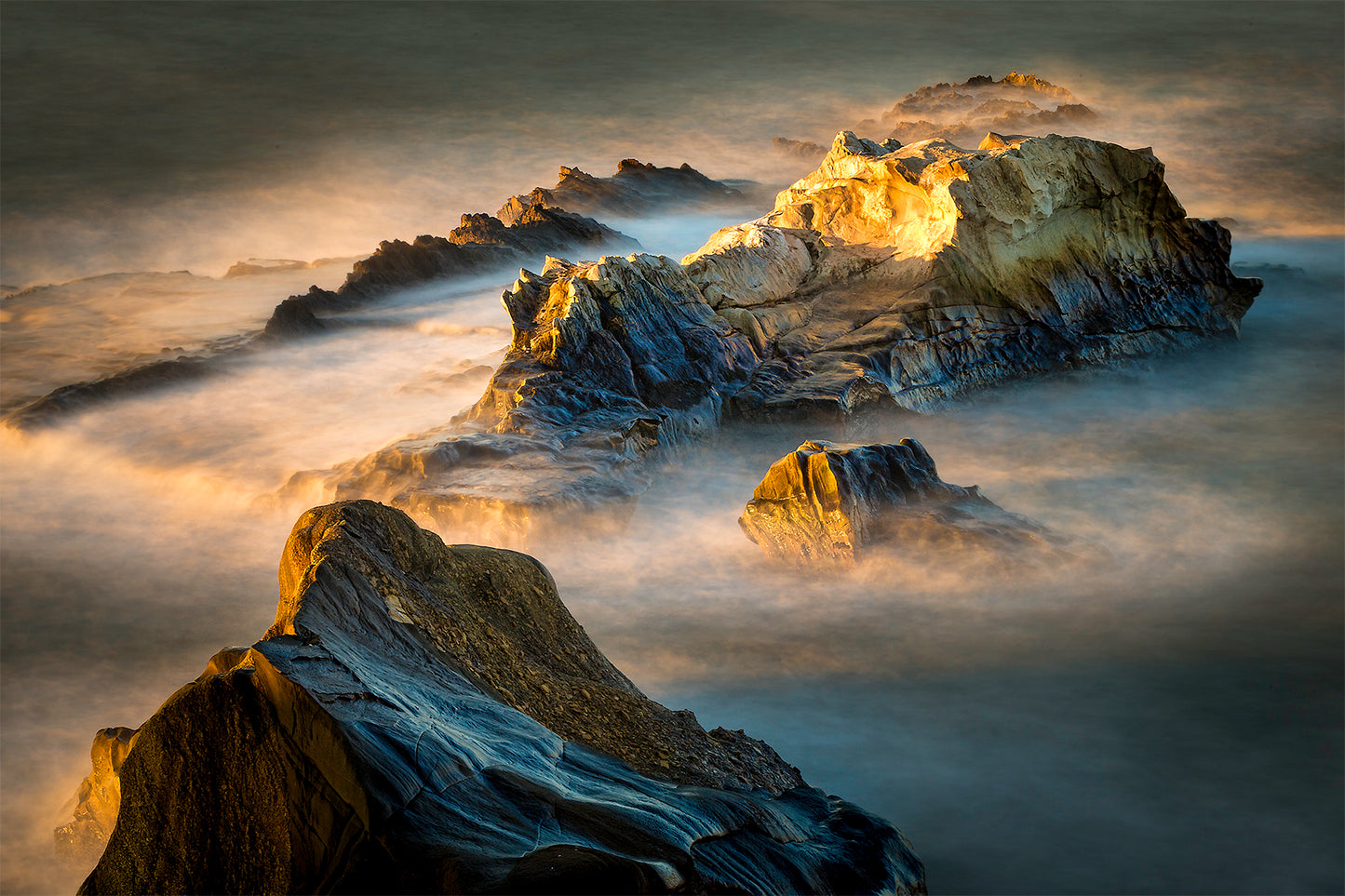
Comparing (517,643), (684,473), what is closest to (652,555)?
(684,473)

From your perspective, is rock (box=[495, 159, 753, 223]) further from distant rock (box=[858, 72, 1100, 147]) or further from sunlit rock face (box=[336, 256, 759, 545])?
sunlit rock face (box=[336, 256, 759, 545])

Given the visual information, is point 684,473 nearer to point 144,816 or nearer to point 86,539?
point 86,539

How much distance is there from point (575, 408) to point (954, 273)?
581 cm

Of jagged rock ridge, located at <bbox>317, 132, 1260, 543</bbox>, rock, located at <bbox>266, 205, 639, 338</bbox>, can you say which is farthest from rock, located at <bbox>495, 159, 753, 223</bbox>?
jagged rock ridge, located at <bbox>317, 132, 1260, 543</bbox>

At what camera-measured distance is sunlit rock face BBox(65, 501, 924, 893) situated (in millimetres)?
4887

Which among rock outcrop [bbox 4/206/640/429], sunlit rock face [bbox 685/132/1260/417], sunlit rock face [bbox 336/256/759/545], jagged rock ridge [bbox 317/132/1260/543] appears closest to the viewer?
sunlit rock face [bbox 336/256/759/545]

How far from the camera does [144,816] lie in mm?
5453

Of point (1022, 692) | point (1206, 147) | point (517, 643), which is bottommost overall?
point (1022, 692)

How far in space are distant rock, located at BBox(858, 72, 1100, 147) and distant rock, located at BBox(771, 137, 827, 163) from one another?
1533 millimetres

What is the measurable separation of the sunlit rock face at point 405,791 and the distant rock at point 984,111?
25667mm

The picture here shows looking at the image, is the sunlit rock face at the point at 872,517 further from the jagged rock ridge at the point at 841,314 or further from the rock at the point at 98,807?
the rock at the point at 98,807

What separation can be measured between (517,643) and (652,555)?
562 centimetres

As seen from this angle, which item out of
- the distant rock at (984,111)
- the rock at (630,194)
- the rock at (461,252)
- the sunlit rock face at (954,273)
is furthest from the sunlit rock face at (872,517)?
the distant rock at (984,111)

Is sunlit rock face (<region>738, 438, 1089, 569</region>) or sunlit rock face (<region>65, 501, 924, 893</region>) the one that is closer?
sunlit rock face (<region>65, 501, 924, 893</region>)
